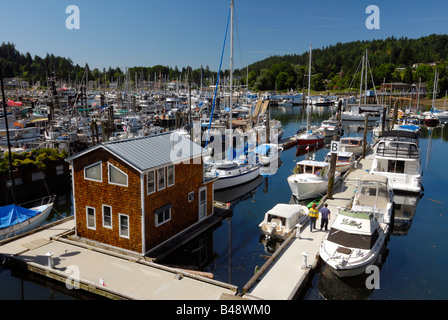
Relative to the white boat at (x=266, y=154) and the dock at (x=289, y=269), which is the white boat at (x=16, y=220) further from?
the white boat at (x=266, y=154)

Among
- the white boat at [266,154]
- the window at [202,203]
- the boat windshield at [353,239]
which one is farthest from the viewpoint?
the white boat at [266,154]

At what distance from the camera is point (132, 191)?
17594mm

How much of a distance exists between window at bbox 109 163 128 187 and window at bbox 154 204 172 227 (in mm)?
2279

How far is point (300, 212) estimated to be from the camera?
2373 cm

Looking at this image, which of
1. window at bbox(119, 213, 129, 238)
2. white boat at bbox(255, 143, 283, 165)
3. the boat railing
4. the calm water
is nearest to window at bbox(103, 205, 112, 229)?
window at bbox(119, 213, 129, 238)

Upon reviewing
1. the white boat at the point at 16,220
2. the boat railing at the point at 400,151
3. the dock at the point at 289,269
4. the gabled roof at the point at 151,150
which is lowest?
the dock at the point at 289,269

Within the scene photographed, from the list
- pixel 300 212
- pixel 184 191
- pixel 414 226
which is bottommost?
pixel 414 226

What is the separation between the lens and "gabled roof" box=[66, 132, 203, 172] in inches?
701

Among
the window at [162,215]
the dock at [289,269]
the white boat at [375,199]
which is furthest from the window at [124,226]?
the white boat at [375,199]

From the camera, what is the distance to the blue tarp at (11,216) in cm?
2088

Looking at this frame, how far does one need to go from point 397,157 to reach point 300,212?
1454 centimetres
